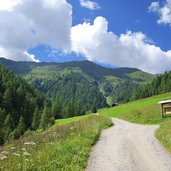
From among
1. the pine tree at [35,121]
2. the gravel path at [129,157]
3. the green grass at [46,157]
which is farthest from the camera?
the pine tree at [35,121]

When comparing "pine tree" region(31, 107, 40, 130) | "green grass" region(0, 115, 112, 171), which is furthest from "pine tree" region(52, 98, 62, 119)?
"green grass" region(0, 115, 112, 171)

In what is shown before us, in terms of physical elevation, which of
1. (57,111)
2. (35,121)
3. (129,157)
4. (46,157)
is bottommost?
(35,121)

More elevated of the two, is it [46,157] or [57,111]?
[46,157]

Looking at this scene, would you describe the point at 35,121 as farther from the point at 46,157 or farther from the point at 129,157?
the point at 46,157

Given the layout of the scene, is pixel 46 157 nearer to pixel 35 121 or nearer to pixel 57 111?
pixel 35 121

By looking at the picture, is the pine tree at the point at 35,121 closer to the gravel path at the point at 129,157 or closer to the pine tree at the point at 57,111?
the pine tree at the point at 57,111

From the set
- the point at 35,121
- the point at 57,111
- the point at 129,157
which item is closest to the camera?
the point at 129,157

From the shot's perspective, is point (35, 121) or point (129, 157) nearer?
point (129, 157)

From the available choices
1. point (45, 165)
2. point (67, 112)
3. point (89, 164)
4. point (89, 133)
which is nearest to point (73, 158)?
point (89, 164)

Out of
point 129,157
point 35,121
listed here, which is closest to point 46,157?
point 129,157

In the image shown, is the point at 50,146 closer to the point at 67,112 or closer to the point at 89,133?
the point at 89,133

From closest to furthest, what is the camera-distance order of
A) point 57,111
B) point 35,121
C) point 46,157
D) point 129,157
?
1. point 46,157
2. point 129,157
3. point 35,121
4. point 57,111

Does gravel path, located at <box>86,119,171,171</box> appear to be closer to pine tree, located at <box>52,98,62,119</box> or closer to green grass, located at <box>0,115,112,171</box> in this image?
green grass, located at <box>0,115,112,171</box>

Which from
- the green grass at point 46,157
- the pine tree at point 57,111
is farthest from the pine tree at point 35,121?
the green grass at point 46,157
